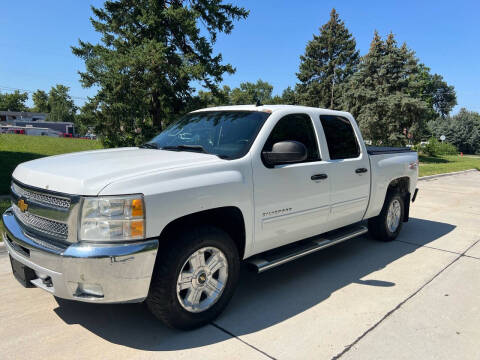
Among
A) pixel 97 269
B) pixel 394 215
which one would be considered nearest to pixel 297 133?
pixel 97 269

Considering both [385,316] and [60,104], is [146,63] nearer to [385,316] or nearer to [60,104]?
[385,316]

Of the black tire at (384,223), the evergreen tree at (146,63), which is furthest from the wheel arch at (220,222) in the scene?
the evergreen tree at (146,63)

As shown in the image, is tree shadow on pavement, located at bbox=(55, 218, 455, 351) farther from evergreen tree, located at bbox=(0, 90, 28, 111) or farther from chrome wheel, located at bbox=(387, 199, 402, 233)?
evergreen tree, located at bbox=(0, 90, 28, 111)

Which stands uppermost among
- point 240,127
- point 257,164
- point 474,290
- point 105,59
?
point 105,59

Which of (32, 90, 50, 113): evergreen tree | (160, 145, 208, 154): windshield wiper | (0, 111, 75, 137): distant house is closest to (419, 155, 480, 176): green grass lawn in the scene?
(160, 145, 208, 154): windshield wiper

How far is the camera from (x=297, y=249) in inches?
157

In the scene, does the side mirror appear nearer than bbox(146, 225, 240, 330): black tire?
No

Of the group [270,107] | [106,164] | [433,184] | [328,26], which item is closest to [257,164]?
[270,107]

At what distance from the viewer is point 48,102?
124562 mm

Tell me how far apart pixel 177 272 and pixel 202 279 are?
31 cm

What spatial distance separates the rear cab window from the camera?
445 cm

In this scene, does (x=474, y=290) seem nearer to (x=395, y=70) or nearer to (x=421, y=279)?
(x=421, y=279)

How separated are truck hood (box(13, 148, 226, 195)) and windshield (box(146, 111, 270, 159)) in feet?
0.78

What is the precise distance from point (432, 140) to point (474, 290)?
3623 centimetres
